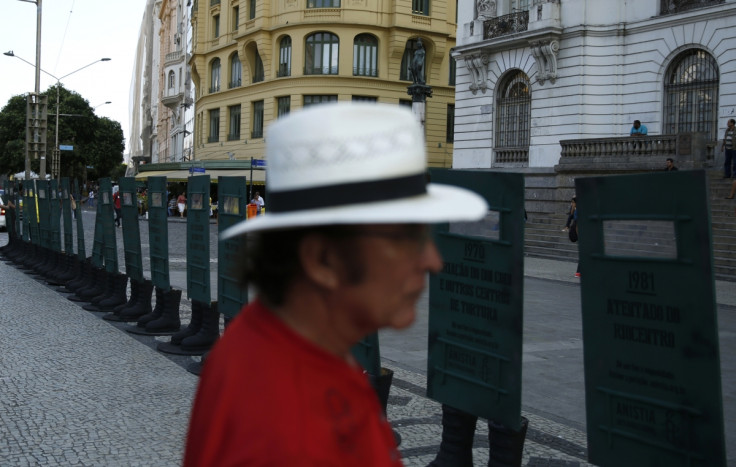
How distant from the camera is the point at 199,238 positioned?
7734mm

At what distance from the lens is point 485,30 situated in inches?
1214

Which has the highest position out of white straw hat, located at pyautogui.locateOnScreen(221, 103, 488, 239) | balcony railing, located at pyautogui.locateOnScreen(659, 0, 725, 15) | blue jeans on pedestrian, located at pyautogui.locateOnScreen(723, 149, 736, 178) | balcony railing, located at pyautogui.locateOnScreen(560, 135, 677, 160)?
balcony railing, located at pyautogui.locateOnScreen(659, 0, 725, 15)

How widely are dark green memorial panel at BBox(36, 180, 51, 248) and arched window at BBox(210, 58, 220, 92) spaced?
1516 inches

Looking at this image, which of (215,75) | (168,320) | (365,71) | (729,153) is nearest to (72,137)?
(215,75)

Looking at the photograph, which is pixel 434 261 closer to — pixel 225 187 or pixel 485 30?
pixel 225 187

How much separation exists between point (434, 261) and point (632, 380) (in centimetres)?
247

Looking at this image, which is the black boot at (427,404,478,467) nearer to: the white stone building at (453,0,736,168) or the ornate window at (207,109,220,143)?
the white stone building at (453,0,736,168)

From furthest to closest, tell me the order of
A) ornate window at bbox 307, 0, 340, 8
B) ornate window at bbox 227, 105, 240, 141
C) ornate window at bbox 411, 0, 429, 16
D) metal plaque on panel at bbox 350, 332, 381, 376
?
ornate window at bbox 227, 105, 240, 141, ornate window at bbox 411, 0, 429, 16, ornate window at bbox 307, 0, 340, 8, metal plaque on panel at bbox 350, 332, 381, 376

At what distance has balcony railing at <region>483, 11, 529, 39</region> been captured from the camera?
2923cm

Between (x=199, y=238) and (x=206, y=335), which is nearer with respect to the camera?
(x=199, y=238)

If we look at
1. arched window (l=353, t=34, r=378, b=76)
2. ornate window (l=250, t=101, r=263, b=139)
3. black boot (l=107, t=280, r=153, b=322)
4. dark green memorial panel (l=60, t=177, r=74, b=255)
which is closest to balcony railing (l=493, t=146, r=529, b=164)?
arched window (l=353, t=34, r=378, b=76)

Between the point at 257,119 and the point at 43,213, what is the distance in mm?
34453

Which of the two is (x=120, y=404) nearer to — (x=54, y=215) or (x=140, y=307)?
(x=140, y=307)

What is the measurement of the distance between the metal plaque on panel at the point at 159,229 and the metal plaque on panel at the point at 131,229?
0.73 m
